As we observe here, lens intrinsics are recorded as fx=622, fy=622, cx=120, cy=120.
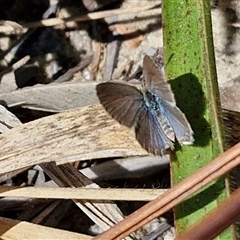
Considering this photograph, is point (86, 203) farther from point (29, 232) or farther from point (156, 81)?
point (156, 81)

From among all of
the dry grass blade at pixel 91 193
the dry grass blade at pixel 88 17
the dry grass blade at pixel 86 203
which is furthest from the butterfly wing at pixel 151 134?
the dry grass blade at pixel 88 17

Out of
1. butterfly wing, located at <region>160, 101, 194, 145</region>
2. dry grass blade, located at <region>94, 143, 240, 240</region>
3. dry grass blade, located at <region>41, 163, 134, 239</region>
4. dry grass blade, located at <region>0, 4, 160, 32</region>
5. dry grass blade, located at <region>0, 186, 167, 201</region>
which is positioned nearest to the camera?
dry grass blade, located at <region>94, 143, 240, 240</region>

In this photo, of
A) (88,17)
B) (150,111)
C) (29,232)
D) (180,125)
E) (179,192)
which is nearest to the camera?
(179,192)

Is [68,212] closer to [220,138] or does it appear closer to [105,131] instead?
[105,131]

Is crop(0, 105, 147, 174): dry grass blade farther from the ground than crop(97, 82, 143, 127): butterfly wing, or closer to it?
closer to it

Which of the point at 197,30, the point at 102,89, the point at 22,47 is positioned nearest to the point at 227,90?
the point at 197,30

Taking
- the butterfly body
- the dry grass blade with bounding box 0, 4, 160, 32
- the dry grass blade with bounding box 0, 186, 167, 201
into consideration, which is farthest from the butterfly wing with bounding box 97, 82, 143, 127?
the dry grass blade with bounding box 0, 4, 160, 32

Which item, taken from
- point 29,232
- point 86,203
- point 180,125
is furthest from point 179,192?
point 29,232

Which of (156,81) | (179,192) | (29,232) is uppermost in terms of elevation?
(156,81)

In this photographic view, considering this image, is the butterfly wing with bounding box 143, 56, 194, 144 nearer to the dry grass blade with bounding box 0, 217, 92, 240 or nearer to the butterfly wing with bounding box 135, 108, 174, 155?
the butterfly wing with bounding box 135, 108, 174, 155
